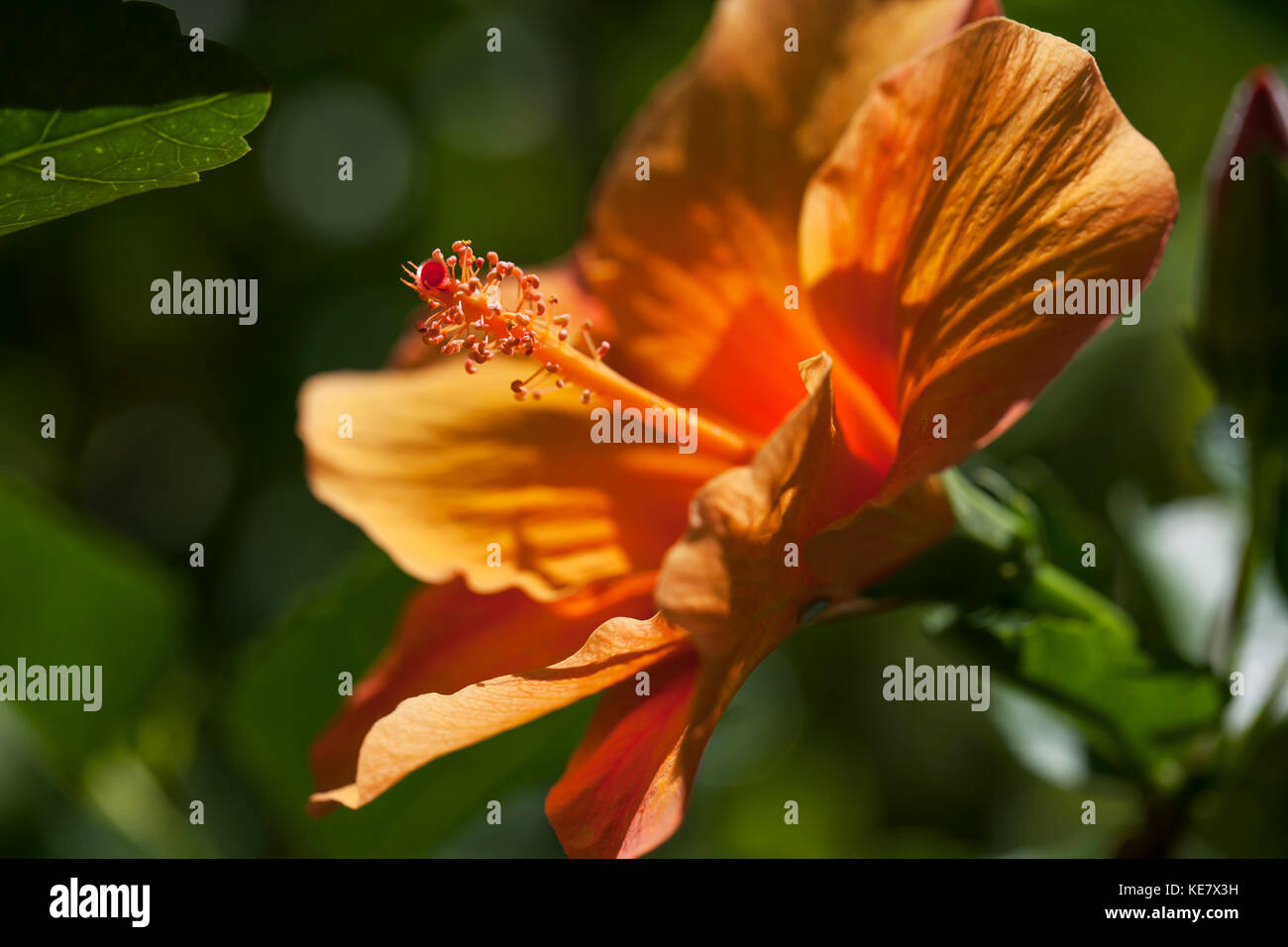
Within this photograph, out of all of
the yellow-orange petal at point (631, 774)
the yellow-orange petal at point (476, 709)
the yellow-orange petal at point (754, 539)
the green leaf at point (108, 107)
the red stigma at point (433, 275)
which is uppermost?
the green leaf at point (108, 107)

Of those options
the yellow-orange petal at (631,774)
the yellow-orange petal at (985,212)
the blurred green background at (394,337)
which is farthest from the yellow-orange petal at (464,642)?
the blurred green background at (394,337)

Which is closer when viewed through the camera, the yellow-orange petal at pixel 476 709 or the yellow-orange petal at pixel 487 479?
the yellow-orange petal at pixel 476 709

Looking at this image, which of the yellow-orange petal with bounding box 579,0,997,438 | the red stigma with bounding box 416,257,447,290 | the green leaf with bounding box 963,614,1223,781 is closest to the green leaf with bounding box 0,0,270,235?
the red stigma with bounding box 416,257,447,290

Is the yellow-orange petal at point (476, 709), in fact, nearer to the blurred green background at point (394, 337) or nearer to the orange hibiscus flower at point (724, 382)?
the orange hibiscus flower at point (724, 382)

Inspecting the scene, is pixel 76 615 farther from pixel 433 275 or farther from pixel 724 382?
pixel 724 382

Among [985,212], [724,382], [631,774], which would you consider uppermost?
[985,212]

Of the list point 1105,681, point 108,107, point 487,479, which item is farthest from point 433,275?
point 1105,681
